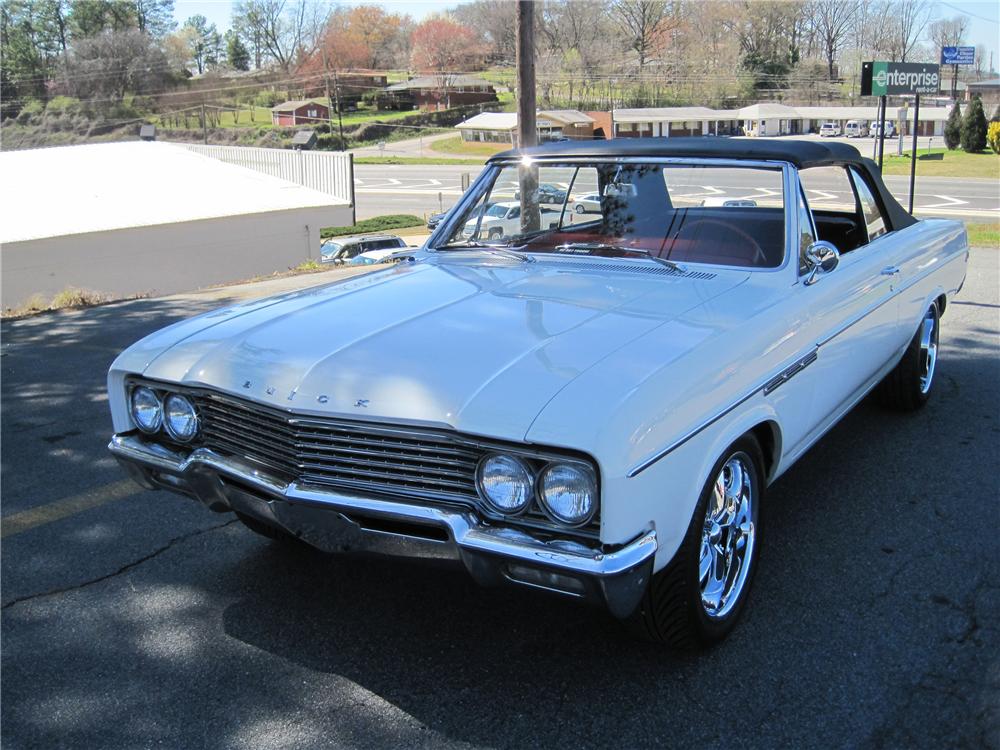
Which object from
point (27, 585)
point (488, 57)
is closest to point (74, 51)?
point (488, 57)

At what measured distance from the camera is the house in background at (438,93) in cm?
9812

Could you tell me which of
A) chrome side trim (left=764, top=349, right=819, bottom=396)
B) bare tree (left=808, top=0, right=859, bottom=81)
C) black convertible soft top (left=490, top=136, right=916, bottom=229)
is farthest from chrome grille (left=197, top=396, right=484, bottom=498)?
bare tree (left=808, top=0, right=859, bottom=81)

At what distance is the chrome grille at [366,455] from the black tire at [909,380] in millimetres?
3576

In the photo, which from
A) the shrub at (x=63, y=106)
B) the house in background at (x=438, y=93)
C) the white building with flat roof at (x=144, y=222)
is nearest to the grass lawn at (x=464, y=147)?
the house in background at (x=438, y=93)

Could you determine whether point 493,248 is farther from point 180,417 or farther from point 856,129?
point 856,129

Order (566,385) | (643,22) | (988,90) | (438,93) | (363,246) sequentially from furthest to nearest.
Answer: (438,93)
(643,22)
(988,90)
(363,246)
(566,385)

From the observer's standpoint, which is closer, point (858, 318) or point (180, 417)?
point (180, 417)

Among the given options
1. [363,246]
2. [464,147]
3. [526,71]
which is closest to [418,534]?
[526,71]

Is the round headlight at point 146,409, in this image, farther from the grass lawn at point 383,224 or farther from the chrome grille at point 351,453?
the grass lawn at point 383,224

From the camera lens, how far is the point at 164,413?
339 cm

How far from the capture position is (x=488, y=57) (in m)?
107

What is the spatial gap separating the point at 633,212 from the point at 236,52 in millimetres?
131812

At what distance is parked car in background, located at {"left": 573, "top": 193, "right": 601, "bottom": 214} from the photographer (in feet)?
14.9

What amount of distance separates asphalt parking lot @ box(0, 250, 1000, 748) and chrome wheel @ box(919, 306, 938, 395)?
1.08 meters
